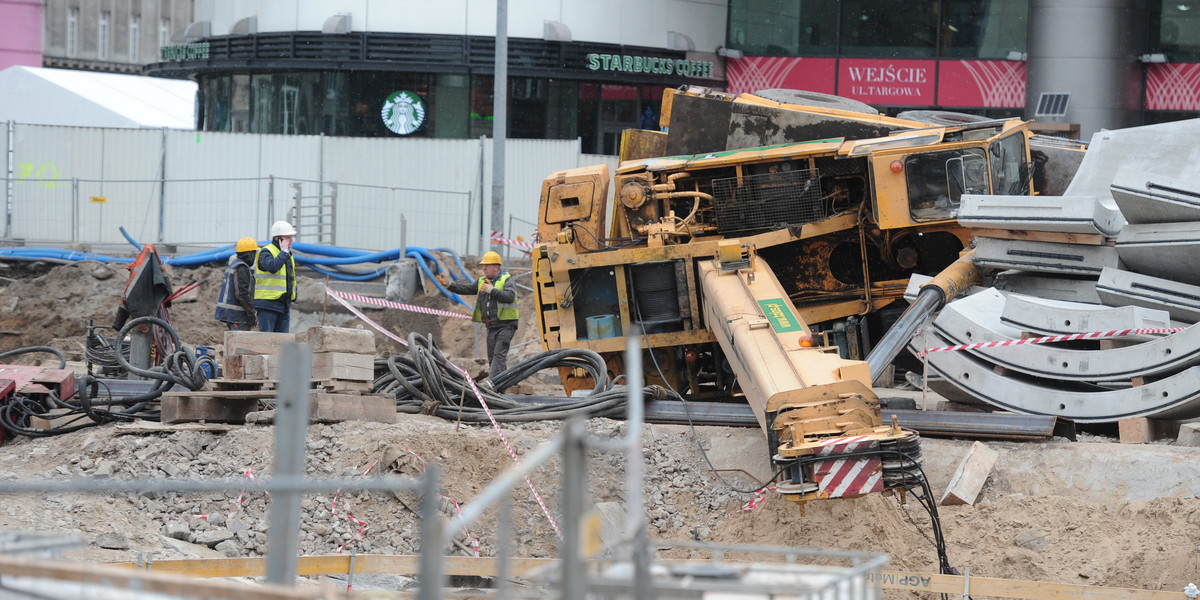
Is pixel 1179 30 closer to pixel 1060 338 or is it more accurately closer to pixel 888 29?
pixel 888 29

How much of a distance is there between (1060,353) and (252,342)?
6.51m

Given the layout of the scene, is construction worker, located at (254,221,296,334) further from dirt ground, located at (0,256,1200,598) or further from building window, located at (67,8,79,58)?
building window, located at (67,8,79,58)

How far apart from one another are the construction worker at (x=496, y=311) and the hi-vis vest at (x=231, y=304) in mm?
2168

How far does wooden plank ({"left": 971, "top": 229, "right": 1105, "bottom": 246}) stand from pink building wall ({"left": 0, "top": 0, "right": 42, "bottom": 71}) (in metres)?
34.2

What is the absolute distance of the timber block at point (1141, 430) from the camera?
10180mm

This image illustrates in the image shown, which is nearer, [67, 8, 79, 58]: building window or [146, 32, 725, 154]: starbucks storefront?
[146, 32, 725, 154]: starbucks storefront

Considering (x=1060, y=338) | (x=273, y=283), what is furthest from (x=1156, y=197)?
(x=273, y=283)

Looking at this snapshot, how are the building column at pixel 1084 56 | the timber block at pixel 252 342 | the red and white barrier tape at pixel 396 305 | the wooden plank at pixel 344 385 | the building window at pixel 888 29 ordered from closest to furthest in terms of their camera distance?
the wooden plank at pixel 344 385, the timber block at pixel 252 342, the red and white barrier tape at pixel 396 305, the building column at pixel 1084 56, the building window at pixel 888 29

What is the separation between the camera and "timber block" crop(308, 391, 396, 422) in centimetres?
1000

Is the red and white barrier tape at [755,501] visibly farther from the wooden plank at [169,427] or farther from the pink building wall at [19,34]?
the pink building wall at [19,34]

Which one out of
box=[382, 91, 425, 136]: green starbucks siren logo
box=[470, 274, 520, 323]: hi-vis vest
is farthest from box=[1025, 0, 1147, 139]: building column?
box=[470, 274, 520, 323]: hi-vis vest

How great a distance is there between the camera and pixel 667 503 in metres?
9.96

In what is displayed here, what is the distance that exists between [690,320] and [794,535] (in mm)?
3265

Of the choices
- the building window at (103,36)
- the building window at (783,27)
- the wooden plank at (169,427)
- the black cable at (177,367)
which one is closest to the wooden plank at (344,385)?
the wooden plank at (169,427)
